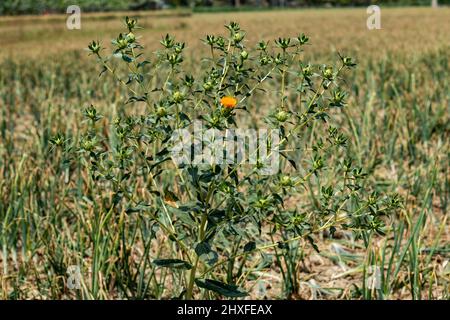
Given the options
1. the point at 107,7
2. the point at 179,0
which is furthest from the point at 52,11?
the point at 179,0

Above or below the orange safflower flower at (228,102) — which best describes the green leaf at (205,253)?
below

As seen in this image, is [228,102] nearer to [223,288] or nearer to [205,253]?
[205,253]

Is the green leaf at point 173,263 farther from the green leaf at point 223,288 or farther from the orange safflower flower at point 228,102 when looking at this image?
the orange safflower flower at point 228,102

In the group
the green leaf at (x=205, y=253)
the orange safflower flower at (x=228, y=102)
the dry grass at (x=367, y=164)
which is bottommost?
the dry grass at (x=367, y=164)

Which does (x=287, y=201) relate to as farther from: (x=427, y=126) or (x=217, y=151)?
(x=217, y=151)

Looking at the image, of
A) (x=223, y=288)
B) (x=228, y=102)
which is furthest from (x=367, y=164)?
(x=228, y=102)

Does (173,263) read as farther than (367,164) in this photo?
No

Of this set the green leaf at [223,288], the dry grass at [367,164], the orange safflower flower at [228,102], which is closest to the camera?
the orange safflower flower at [228,102]

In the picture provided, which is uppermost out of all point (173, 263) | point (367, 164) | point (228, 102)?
point (228, 102)

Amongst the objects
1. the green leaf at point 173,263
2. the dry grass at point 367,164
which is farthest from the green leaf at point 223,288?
the dry grass at point 367,164

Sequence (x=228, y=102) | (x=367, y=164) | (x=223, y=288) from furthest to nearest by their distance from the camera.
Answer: (x=367, y=164)
(x=223, y=288)
(x=228, y=102)
